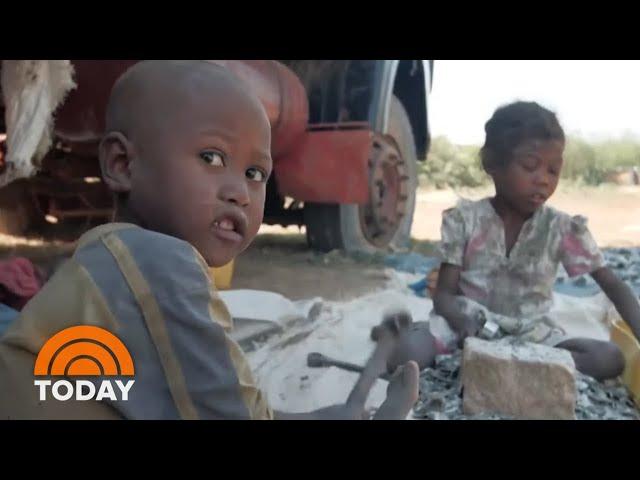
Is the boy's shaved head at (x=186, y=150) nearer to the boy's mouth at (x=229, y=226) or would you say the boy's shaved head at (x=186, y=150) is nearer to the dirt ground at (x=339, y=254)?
the boy's mouth at (x=229, y=226)

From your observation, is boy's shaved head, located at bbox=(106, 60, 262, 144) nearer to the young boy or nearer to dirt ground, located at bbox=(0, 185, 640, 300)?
the young boy

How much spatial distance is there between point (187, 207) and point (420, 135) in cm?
205

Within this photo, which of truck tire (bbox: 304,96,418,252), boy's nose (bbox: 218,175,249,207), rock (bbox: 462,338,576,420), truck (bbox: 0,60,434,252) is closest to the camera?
boy's nose (bbox: 218,175,249,207)

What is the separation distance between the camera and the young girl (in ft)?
5.06

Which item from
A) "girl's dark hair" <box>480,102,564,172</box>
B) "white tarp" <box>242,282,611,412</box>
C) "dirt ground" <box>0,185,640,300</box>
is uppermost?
"girl's dark hair" <box>480,102,564,172</box>

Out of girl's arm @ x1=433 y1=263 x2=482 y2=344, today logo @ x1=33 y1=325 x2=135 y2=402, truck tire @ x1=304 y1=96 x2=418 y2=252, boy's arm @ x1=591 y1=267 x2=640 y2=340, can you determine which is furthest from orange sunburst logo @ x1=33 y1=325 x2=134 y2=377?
truck tire @ x1=304 y1=96 x2=418 y2=252

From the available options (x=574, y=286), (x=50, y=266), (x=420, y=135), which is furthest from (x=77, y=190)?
(x=574, y=286)

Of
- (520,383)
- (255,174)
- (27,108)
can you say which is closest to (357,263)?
(520,383)

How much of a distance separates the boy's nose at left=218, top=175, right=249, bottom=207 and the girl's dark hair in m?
1.02

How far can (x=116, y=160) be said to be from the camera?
686mm

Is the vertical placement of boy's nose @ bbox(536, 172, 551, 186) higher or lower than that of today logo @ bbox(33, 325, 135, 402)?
higher

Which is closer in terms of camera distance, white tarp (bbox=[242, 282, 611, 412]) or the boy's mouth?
the boy's mouth

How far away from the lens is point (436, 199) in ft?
6.88

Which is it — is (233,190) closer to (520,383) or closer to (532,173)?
(520,383)
